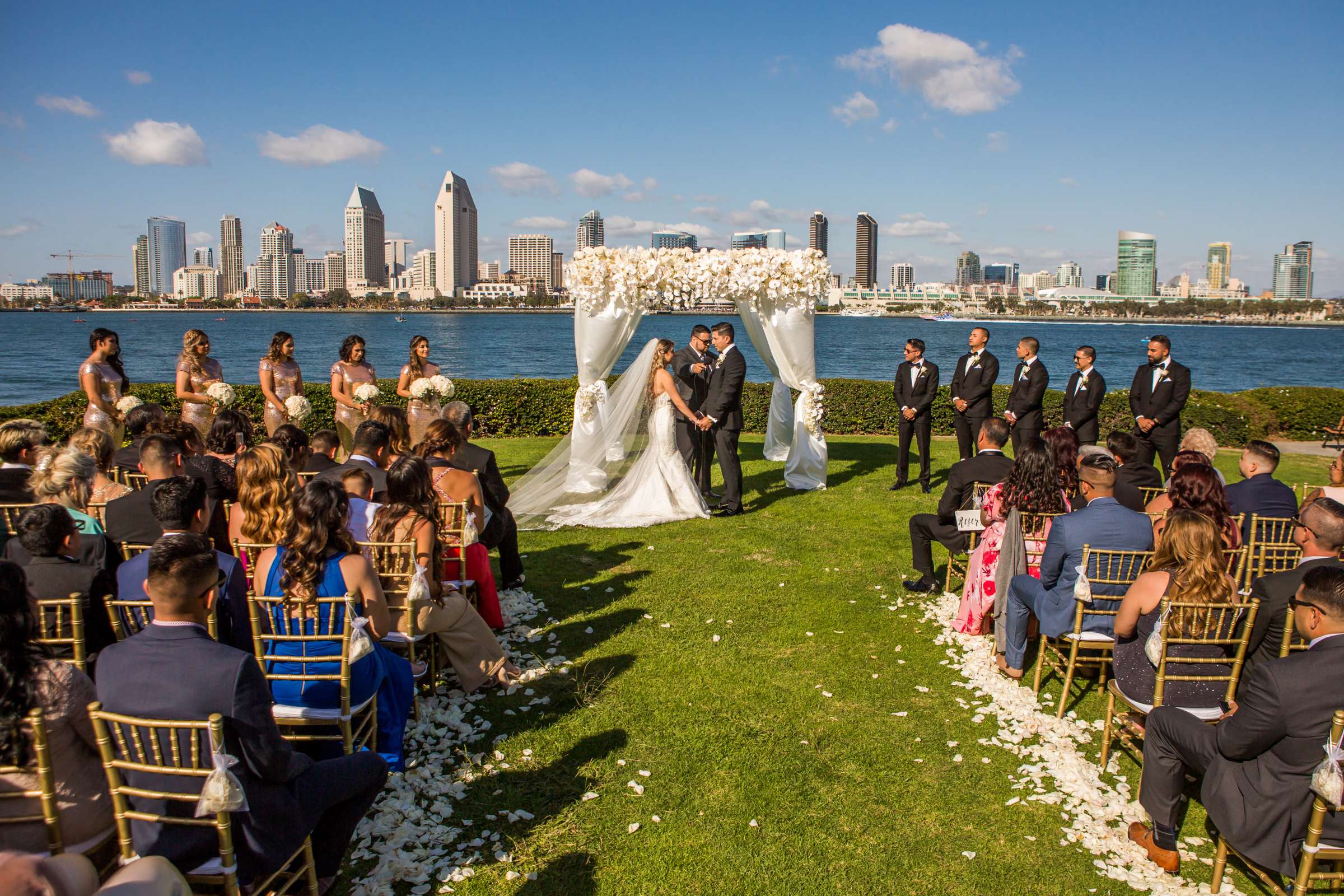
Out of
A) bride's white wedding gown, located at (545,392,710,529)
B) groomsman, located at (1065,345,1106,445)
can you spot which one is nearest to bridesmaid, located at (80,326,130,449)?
bride's white wedding gown, located at (545,392,710,529)

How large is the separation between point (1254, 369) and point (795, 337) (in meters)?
69.1

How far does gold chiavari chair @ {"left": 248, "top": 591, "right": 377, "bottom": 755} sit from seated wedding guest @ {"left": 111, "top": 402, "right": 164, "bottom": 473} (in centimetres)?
331

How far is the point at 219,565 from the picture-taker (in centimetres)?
388

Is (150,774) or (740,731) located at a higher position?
(150,774)

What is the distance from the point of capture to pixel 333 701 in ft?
12.7

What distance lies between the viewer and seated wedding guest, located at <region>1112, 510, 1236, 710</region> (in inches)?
156

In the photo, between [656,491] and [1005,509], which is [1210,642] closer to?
[1005,509]

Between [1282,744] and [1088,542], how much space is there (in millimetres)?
1890

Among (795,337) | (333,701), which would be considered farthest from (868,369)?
(333,701)

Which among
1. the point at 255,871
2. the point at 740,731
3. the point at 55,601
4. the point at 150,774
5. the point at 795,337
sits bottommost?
the point at 740,731

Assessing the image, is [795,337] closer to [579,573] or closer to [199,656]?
[579,573]

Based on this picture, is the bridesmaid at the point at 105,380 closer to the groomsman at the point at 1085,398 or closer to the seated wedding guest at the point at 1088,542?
the seated wedding guest at the point at 1088,542

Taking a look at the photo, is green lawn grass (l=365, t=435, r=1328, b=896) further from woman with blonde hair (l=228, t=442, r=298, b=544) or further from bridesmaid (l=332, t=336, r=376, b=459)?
bridesmaid (l=332, t=336, r=376, b=459)

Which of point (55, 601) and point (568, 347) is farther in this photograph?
point (568, 347)
